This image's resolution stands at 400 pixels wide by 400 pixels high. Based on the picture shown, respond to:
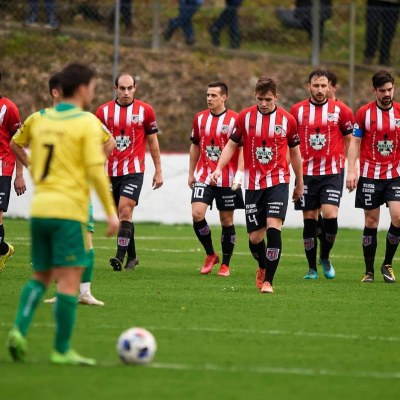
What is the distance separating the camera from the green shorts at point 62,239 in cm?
764

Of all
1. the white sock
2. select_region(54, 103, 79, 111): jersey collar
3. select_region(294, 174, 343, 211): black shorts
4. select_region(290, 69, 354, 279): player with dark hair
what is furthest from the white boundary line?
select_region(294, 174, 343, 211): black shorts

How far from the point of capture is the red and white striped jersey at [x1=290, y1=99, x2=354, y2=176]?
14.1 metres

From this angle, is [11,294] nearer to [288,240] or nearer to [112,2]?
[288,240]

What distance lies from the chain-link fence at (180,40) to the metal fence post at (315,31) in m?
0.02

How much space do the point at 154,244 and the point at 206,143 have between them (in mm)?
4262

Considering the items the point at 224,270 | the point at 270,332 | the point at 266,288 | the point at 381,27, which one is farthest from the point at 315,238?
the point at 381,27

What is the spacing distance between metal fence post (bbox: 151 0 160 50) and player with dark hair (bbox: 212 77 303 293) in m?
11.4

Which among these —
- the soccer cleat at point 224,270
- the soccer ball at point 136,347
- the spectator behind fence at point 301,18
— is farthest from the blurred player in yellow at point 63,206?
the spectator behind fence at point 301,18

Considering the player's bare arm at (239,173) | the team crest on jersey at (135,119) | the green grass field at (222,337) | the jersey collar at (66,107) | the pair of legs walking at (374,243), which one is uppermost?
the team crest on jersey at (135,119)

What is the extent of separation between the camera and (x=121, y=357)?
7.70 m

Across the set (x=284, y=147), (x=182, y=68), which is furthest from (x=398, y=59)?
(x=284, y=147)

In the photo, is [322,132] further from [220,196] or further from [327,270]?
[327,270]

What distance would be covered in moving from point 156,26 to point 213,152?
10.8 m

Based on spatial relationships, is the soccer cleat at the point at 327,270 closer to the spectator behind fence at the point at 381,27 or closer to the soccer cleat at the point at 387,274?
the soccer cleat at the point at 387,274
